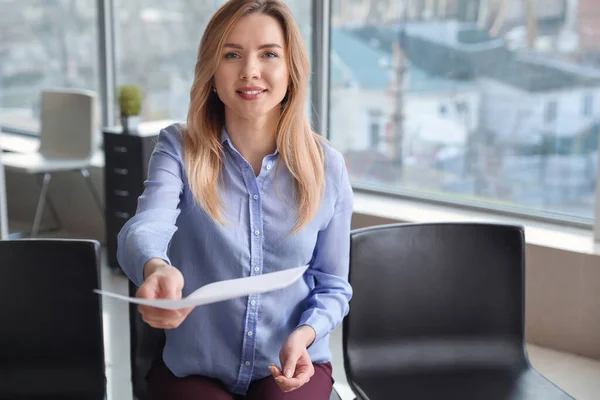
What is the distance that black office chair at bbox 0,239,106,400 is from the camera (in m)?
2.07

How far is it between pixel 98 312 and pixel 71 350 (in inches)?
4.7

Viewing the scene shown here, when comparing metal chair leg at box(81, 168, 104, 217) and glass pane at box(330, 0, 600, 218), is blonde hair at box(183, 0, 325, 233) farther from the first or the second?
metal chair leg at box(81, 168, 104, 217)

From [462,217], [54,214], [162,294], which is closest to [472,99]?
[462,217]

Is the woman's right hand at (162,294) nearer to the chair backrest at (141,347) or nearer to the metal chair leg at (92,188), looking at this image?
the chair backrest at (141,347)

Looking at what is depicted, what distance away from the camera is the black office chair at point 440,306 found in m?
2.25

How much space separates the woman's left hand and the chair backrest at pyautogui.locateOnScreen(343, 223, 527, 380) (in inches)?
17.4

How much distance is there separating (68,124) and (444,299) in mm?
4157

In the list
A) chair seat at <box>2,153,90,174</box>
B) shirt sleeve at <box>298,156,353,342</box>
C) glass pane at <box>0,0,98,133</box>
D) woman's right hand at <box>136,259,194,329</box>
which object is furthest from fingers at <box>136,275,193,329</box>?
glass pane at <box>0,0,98,133</box>

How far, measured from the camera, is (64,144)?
591 cm

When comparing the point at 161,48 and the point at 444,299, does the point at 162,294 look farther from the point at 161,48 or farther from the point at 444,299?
the point at 161,48

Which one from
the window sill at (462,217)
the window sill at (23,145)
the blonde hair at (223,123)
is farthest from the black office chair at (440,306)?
the window sill at (23,145)

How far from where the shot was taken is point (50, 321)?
2.09 meters

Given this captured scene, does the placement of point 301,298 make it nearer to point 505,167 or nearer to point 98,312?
point 98,312

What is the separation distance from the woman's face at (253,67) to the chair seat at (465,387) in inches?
30.6
